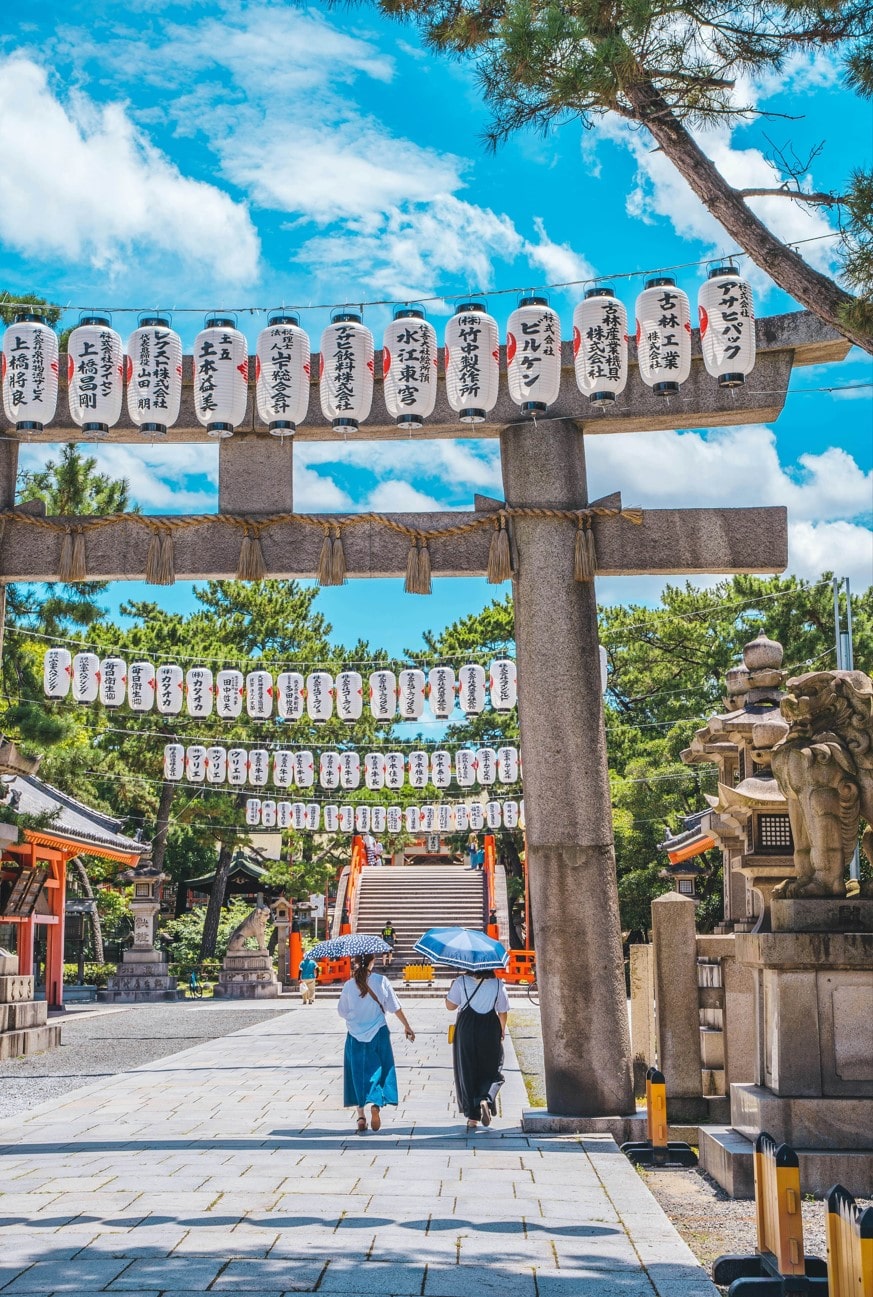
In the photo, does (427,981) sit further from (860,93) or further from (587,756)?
(860,93)

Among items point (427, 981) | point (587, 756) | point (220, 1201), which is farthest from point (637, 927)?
point (220, 1201)

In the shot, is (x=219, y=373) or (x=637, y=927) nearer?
(x=219, y=373)

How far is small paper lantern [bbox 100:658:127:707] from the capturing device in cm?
2262

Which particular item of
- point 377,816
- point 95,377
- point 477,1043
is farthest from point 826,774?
point 377,816

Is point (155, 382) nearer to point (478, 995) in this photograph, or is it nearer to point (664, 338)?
point (664, 338)

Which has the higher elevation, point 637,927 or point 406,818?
point 406,818

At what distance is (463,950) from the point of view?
10031 mm

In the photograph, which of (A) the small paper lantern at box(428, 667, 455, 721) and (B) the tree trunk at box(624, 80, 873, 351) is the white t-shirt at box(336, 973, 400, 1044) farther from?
(A) the small paper lantern at box(428, 667, 455, 721)

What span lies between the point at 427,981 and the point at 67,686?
48.2 ft

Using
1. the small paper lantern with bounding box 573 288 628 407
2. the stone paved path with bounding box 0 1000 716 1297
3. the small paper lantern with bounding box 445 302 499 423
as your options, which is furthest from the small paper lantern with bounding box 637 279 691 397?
the stone paved path with bounding box 0 1000 716 1297

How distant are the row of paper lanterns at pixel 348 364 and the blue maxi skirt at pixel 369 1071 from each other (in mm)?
5170

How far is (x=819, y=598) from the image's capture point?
30125 millimetres

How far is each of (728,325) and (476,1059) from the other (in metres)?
6.28

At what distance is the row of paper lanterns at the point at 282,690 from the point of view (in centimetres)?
2256
